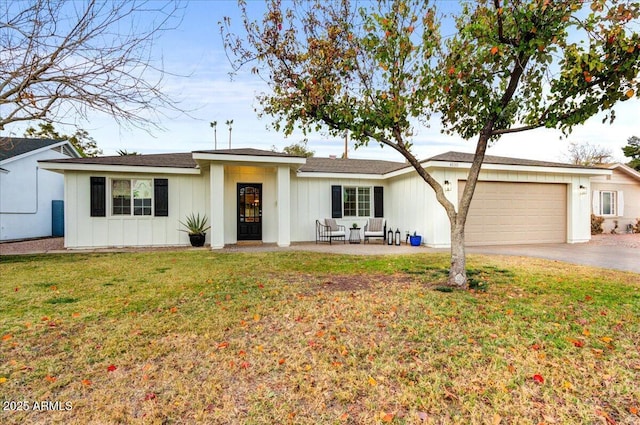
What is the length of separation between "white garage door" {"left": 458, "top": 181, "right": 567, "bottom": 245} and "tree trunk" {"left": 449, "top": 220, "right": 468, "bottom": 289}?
6067mm

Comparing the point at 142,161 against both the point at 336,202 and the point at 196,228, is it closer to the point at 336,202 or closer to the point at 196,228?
the point at 196,228

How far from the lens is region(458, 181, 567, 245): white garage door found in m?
10.9

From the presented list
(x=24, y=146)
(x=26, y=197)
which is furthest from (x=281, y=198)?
(x=24, y=146)

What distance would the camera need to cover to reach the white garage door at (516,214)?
10883mm

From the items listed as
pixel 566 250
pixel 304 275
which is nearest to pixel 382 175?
pixel 566 250

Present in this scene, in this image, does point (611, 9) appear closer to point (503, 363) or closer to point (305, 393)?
point (503, 363)

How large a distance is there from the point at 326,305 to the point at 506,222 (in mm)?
9307

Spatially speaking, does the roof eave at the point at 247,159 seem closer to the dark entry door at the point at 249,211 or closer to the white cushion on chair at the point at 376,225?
the dark entry door at the point at 249,211

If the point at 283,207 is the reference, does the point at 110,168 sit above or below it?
above

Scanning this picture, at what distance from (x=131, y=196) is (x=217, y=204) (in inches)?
129

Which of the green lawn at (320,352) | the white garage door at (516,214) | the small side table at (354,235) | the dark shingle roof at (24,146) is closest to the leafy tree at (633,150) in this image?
the white garage door at (516,214)

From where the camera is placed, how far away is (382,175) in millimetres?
12484

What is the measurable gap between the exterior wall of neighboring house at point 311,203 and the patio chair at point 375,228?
0.72 meters

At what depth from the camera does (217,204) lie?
993cm
